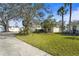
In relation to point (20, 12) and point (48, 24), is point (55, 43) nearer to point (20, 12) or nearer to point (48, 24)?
point (48, 24)

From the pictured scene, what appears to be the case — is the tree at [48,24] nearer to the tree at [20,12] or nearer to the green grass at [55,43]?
the green grass at [55,43]

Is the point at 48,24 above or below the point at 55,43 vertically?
above

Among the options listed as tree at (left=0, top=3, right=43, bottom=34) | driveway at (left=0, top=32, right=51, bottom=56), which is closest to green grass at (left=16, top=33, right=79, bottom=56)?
driveway at (left=0, top=32, right=51, bottom=56)

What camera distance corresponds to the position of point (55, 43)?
12.6ft

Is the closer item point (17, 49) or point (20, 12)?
point (17, 49)

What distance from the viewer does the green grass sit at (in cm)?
379

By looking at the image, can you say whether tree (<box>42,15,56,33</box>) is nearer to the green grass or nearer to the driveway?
the green grass

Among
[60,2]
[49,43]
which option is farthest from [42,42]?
[60,2]

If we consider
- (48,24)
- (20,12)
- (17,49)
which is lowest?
(17,49)

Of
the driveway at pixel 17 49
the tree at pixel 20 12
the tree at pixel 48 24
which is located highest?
the tree at pixel 20 12

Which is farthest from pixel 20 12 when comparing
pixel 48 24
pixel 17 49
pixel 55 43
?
pixel 55 43

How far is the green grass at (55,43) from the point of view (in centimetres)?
379

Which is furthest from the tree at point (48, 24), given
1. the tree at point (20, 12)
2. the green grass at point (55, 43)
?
the tree at point (20, 12)

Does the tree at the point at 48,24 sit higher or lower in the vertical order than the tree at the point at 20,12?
lower
